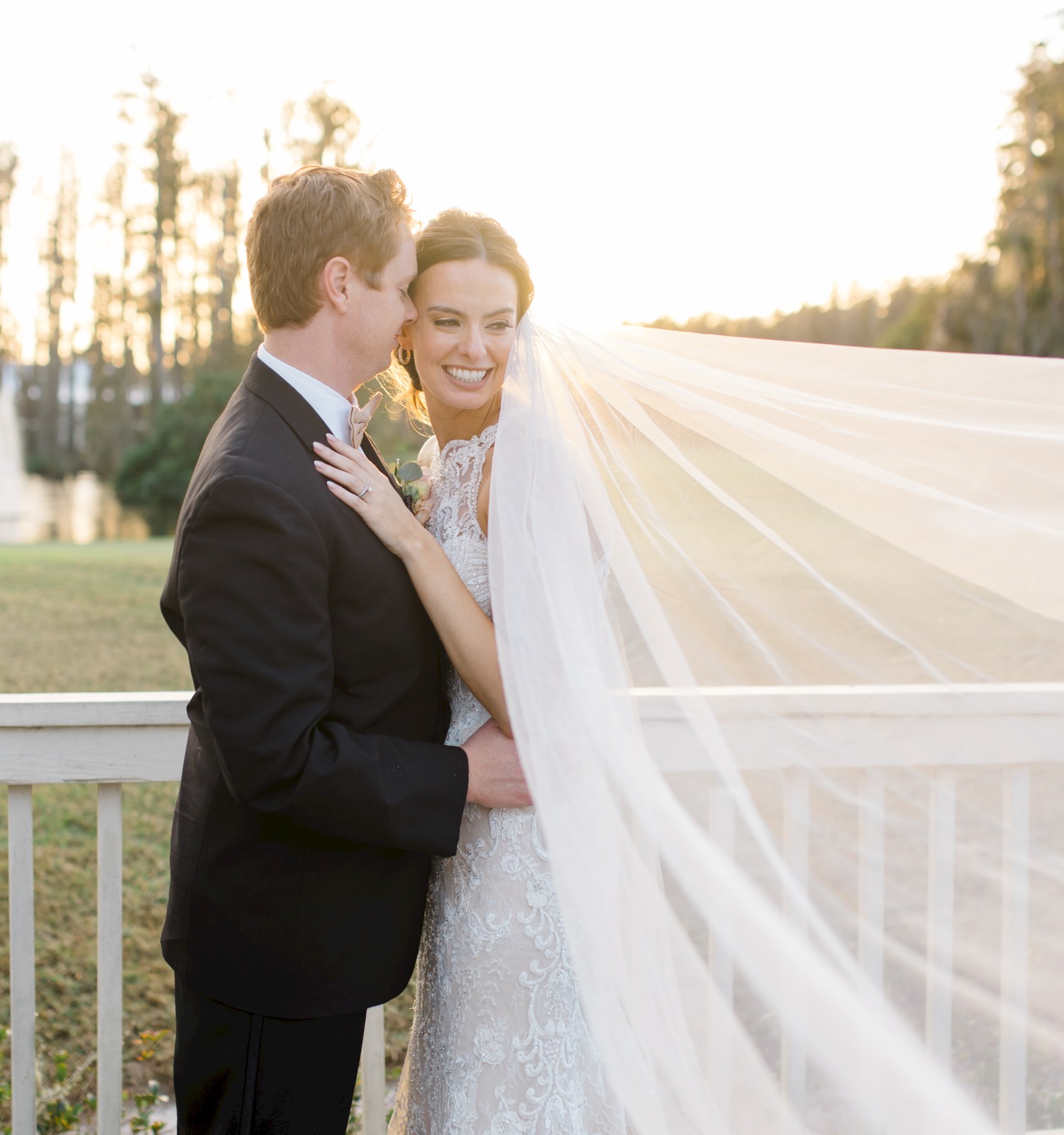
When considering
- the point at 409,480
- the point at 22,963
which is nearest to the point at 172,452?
the point at 22,963

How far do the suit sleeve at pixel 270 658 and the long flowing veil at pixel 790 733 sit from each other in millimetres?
261

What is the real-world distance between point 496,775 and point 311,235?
903mm

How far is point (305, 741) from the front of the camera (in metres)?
1.46

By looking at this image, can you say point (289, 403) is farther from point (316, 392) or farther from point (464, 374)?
point (464, 374)

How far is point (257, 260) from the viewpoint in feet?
5.49

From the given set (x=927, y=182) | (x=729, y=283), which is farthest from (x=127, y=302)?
(x=729, y=283)

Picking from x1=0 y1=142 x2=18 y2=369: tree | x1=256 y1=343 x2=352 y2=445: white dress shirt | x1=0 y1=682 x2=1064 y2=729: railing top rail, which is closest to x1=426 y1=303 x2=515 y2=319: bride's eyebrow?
x1=256 y1=343 x2=352 y2=445: white dress shirt

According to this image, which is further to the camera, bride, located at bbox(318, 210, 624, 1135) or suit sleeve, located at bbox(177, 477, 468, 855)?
bride, located at bbox(318, 210, 624, 1135)

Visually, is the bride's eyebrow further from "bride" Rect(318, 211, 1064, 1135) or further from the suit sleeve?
the suit sleeve

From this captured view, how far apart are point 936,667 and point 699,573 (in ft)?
1.32

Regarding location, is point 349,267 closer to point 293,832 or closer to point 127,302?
point 293,832

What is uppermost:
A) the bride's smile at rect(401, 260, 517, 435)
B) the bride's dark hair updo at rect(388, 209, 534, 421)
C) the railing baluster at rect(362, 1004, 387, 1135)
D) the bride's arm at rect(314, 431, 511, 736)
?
the bride's dark hair updo at rect(388, 209, 534, 421)

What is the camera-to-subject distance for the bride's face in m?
1.91

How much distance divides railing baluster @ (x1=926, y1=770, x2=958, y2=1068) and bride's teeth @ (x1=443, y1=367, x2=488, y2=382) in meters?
1.05
